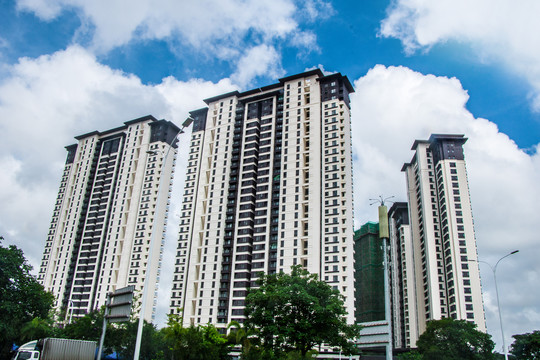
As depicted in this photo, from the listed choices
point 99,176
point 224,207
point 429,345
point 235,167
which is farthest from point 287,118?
point 99,176

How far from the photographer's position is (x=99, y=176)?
140750 millimetres

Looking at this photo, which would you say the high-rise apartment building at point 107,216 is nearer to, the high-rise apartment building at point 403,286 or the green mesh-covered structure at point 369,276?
the green mesh-covered structure at point 369,276

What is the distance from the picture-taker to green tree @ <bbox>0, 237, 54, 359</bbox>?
48281 millimetres

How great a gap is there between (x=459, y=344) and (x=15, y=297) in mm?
64519

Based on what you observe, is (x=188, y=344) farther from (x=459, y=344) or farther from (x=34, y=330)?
(x=459, y=344)

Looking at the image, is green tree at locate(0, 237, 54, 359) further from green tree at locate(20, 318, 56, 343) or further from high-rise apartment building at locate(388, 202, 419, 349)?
high-rise apartment building at locate(388, 202, 419, 349)

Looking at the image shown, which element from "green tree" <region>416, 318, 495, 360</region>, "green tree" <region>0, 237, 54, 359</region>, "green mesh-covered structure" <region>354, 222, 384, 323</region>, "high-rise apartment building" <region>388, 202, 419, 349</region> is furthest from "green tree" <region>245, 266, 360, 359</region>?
"green mesh-covered structure" <region>354, 222, 384, 323</region>

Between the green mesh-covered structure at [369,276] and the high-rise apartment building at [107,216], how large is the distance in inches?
2422

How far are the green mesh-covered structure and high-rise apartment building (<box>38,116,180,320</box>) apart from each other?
6151 cm

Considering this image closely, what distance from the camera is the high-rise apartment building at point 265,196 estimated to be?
91500mm

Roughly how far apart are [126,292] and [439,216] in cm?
10884

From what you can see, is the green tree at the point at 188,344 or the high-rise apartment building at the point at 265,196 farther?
the high-rise apartment building at the point at 265,196

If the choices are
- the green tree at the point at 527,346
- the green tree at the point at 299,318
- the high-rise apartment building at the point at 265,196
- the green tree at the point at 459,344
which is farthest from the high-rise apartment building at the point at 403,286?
the green tree at the point at 299,318

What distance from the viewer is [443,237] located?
382ft
